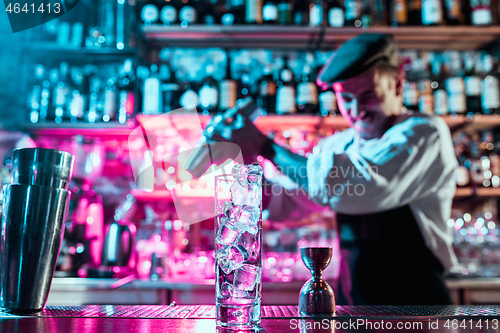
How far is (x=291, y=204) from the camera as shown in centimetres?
184

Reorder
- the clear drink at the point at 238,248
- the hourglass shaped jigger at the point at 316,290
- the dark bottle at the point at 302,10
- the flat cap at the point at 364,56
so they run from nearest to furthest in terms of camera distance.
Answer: the clear drink at the point at 238,248
the hourglass shaped jigger at the point at 316,290
the flat cap at the point at 364,56
the dark bottle at the point at 302,10

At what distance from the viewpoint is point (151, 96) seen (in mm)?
2221

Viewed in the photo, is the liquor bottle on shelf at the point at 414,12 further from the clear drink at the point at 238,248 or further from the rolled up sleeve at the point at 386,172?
the clear drink at the point at 238,248

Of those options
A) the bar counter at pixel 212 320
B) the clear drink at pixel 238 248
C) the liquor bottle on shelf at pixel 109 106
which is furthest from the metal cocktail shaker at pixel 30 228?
the liquor bottle on shelf at pixel 109 106

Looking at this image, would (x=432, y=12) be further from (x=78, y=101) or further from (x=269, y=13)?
(x=78, y=101)

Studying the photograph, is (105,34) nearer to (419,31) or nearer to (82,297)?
(82,297)

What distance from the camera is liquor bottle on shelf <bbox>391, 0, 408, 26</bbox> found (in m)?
2.31

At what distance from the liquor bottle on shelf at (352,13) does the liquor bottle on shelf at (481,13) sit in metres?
0.63

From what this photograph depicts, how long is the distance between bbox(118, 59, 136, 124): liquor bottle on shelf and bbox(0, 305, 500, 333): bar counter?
161 cm

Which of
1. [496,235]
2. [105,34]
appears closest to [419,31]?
[496,235]

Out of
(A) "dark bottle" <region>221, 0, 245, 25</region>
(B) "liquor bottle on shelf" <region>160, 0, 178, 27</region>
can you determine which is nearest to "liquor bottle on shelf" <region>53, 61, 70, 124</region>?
(B) "liquor bottle on shelf" <region>160, 0, 178, 27</region>

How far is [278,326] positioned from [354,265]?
1049 millimetres

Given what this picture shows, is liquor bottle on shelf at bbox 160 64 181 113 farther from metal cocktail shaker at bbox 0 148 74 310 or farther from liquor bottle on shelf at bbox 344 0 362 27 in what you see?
metal cocktail shaker at bbox 0 148 74 310

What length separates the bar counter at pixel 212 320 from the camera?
54 centimetres
